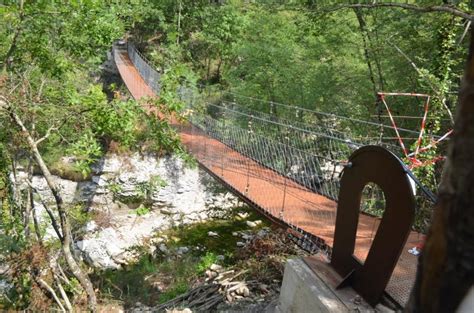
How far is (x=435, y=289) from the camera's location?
1.58 ft

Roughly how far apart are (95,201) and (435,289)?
8.72 meters

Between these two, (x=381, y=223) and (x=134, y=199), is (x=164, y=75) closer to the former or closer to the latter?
(x=381, y=223)

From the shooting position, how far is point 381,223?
1.95 m

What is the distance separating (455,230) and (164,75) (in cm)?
375

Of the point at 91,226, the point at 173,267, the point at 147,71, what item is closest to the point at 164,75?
the point at 173,267

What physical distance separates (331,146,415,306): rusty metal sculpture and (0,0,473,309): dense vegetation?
170 centimetres

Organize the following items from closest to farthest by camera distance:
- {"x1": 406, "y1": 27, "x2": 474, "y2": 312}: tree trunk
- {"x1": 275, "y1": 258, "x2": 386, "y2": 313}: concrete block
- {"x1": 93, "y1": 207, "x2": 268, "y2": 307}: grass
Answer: {"x1": 406, "y1": 27, "x2": 474, "y2": 312}: tree trunk, {"x1": 275, "y1": 258, "x2": 386, "y2": 313}: concrete block, {"x1": 93, "y1": 207, "x2": 268, "y2": 307}: grass

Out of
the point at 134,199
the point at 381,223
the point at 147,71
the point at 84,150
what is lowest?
the point at 134,199

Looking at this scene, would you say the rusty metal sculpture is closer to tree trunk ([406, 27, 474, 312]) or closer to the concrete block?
the concrete block

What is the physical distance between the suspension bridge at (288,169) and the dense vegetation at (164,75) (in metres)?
0.60

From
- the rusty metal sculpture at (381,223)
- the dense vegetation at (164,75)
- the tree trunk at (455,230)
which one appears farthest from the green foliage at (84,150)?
the tree trunk at (455,230)

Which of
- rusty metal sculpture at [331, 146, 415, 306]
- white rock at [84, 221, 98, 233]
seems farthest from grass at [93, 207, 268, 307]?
rusty metal sculpture at [331, 146, 415, 306]

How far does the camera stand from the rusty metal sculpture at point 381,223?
180 centimetres

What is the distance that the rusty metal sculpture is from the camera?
1.80m
